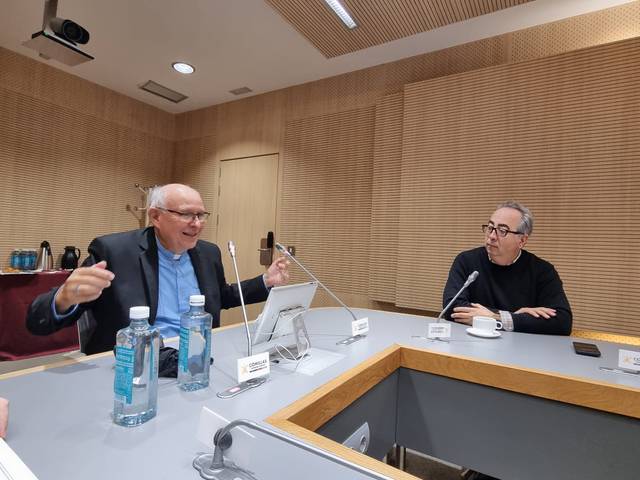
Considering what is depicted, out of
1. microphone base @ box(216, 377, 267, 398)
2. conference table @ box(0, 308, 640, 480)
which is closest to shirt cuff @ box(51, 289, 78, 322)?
conference table @ box(0, 308, 640, 480)

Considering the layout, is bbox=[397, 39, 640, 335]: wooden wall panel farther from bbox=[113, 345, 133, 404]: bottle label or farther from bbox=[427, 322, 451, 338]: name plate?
bbox=[113, 345, 133, 404]: bottle label

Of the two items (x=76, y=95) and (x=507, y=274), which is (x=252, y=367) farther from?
(x=76, y=95)

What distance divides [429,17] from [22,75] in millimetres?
3797

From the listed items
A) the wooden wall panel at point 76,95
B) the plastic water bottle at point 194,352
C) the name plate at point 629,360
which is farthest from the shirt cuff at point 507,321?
the wooden wall panel at point 76,95

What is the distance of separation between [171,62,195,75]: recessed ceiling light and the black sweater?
3147mm

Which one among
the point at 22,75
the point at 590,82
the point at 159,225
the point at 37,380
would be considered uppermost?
the point at 22,75

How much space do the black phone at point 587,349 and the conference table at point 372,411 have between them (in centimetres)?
3

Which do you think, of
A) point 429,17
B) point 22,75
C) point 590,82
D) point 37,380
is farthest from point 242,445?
point 22,75

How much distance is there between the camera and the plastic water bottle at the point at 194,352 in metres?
0.93

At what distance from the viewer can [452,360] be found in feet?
4.10

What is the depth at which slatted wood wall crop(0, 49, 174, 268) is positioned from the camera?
3412 millimetres

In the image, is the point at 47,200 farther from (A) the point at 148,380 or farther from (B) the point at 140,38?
(A) the point at 148,380

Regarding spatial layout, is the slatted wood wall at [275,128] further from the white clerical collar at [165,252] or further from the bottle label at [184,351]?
the bottle label at [184,351]

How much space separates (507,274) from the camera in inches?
79.7
